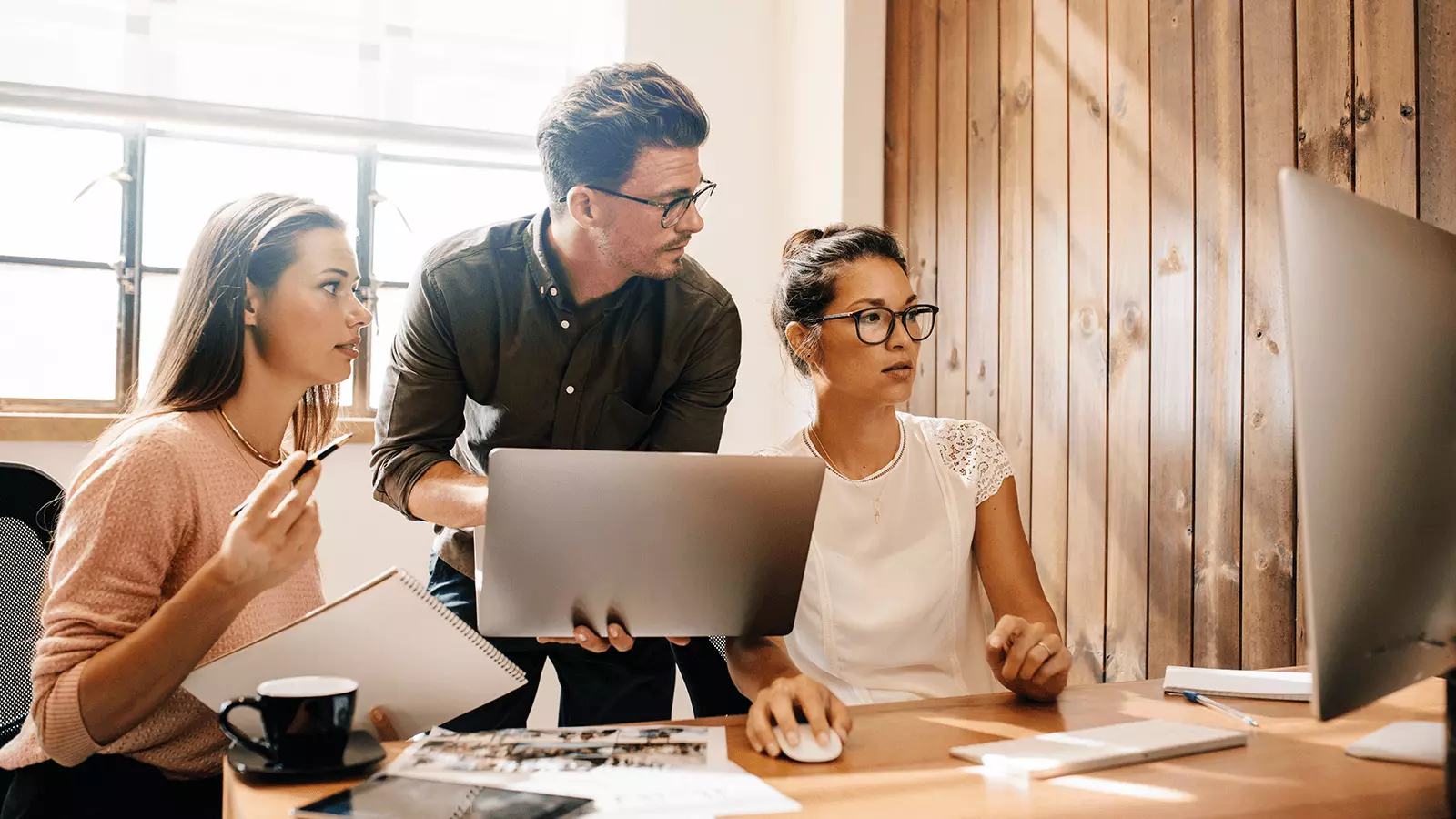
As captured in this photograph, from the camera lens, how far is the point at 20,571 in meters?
1.25

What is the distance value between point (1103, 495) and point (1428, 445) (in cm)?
129

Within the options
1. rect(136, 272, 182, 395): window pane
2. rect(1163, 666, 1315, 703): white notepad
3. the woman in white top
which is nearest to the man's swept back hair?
the woman in white top

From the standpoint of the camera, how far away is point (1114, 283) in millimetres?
1952

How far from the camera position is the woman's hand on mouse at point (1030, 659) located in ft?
3.64

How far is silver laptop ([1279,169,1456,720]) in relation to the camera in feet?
1.96

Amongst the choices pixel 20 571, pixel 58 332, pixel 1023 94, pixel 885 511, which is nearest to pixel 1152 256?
pixel 1023 94

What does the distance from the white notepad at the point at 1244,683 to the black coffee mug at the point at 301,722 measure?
2.79ft

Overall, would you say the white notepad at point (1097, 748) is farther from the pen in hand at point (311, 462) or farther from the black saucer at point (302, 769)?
the pen in hand at point (311, 462)

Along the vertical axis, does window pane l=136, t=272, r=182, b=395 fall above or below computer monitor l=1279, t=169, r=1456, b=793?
above

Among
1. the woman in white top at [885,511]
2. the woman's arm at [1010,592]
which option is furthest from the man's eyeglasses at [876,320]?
the woman's arm at [1010,592]

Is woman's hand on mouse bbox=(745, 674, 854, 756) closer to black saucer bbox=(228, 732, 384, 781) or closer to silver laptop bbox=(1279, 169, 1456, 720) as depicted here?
black saucer bbox=(228, 732, 384, 781)

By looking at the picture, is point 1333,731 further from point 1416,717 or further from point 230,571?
point 230,571

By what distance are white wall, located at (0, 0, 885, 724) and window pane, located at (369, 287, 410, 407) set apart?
0.25 meters

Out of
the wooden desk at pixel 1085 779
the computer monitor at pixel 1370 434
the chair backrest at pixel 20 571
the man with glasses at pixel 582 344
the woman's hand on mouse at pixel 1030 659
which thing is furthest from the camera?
the man with glasses at pixel 582 344
